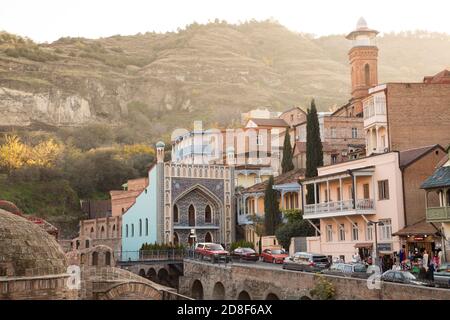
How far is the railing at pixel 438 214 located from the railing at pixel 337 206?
5.82 metres

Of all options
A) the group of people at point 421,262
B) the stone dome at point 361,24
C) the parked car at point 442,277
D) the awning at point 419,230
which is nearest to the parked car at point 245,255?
the awning at point 419,230

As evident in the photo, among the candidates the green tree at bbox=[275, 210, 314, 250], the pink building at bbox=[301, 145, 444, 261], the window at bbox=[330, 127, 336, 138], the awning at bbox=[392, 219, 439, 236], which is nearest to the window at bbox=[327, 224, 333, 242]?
the pink building at bbox=[301, 145, 444, 261]

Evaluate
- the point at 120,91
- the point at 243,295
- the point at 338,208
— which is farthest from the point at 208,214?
the point at 120,91

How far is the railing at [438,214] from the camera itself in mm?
30516

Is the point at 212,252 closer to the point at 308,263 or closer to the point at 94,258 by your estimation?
the point at 94,258

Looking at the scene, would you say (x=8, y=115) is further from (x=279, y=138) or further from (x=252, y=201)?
(x=252, y=201)

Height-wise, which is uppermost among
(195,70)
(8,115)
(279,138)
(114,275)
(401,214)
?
(195,70)

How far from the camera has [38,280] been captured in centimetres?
2098

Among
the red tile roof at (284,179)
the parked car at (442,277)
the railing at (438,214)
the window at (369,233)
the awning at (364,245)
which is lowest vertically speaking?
the parked car at (442,277)

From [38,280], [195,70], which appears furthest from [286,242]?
[195,70]

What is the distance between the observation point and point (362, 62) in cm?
7062

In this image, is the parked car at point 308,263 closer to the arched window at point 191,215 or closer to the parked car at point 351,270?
the parked car at point 351,270

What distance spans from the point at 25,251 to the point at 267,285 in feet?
49.4
